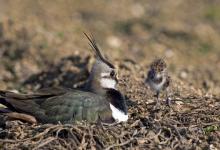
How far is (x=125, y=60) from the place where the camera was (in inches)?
532

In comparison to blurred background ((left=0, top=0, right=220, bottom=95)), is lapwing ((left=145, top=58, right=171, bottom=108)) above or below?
below

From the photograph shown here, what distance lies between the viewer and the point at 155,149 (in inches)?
337

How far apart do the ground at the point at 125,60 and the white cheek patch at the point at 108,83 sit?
15.0 inches

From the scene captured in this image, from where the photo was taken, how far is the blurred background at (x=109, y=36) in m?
14.8

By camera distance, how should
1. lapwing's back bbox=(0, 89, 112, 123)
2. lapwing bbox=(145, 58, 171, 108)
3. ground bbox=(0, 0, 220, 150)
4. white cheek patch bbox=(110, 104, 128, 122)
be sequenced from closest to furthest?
ground bbox=(0, 0, 220, 150) < lapwing's back bbox=(0, 89, 112, 123) < white cheek patch bbox=(110, 104, 128, 122) < lapwing bbox=(145, 58, 171, 108)

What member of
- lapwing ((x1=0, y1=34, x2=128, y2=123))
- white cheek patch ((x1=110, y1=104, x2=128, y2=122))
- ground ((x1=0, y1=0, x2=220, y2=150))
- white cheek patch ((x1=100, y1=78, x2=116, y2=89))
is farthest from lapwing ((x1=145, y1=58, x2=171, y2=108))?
white cheek patch ((x1=110, y1=104, x2=128, y2=122))

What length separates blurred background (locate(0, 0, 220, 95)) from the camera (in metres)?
14.8

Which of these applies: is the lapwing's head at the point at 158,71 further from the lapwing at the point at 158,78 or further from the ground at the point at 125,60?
the ground at the point at 125,60

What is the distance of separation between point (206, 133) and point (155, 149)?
2.76ft

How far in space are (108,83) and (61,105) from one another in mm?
1013

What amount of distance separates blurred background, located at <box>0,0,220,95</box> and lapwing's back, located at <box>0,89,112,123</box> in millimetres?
3134

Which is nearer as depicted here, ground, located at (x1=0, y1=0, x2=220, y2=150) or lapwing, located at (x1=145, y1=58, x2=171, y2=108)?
ground, located at (x1=0, y1=0, x2=220, y2=150)

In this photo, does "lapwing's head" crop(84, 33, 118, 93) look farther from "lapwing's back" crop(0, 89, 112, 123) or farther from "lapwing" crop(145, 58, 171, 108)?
"lapwing" crop(145, 58, 171, 108)

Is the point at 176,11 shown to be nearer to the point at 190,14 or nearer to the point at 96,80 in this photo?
the point at 190,14
